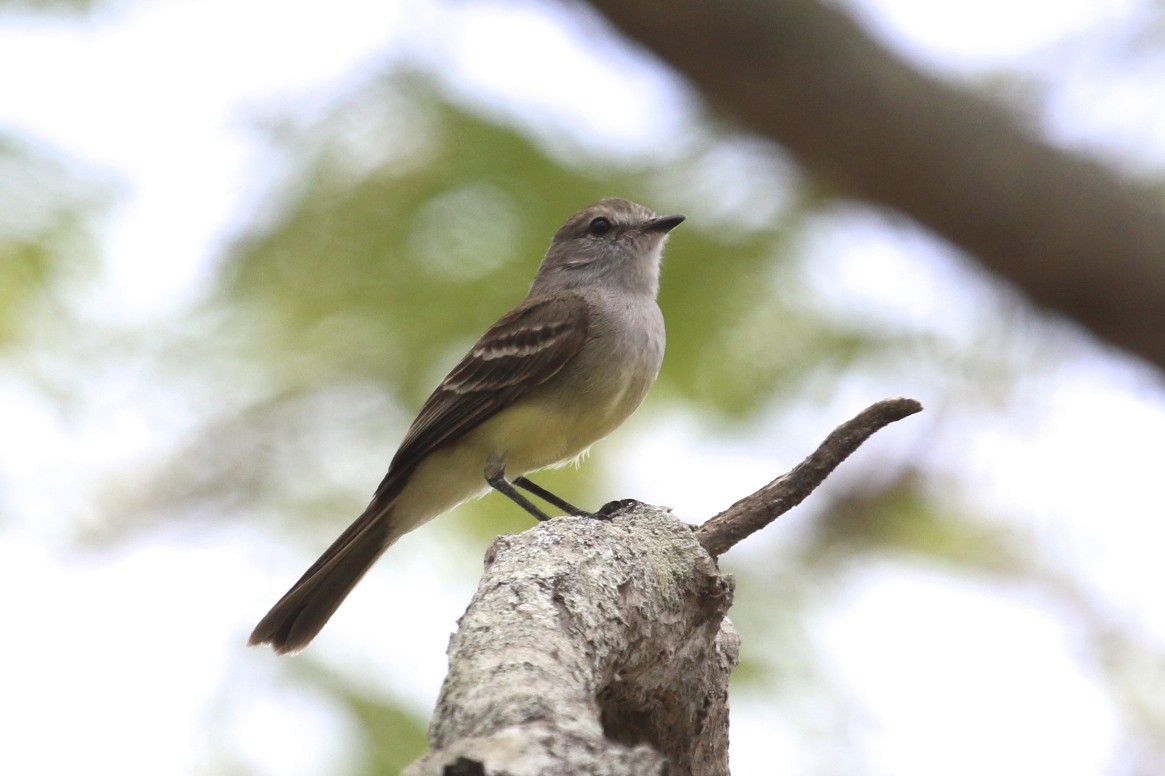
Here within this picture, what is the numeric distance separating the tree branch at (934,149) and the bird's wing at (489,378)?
5.53ft

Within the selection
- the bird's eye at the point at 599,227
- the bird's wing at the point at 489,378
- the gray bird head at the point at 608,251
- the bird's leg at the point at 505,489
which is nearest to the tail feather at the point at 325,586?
the bird's wing at the point at 489,378

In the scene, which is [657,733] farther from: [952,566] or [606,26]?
[952,566]

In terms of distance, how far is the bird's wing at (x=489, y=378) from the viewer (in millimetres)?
6773

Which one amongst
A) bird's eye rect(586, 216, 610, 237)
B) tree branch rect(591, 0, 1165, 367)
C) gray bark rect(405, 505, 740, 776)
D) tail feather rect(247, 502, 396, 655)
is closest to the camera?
gray bark rect(405, 505, 740, 776)

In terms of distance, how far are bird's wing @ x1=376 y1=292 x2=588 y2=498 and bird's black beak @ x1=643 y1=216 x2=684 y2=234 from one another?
0.59m

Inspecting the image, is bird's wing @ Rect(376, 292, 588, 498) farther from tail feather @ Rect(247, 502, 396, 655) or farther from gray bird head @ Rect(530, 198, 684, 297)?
gray bird head @ Rect(530, 198, 684, 297)

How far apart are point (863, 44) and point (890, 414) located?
2.38 meters

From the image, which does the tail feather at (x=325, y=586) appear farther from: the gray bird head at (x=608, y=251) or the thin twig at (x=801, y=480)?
the thin twig at (x=801, y=480)

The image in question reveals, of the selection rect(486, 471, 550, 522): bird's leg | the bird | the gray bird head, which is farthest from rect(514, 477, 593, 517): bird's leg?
the gray bird head

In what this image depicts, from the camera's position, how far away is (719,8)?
5.52 meters

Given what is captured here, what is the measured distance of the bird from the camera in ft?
21.7

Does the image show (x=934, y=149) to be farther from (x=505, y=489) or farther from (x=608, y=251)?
(x=505, y=489)

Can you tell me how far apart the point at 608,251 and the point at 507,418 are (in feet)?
4.51

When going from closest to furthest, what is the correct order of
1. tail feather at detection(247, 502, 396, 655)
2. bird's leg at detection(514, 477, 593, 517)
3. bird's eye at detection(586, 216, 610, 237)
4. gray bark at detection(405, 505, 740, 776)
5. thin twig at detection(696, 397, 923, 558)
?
gray bark at detection(405, 505, 740, 776) → thin twig at detection(696, 397, 923, 558) → tail feather at detection(247, 502, 396, 655) → bird's leg at detection(514, 477, 593, 517) → bird's eye at detection(586, 216, 610, 237)
